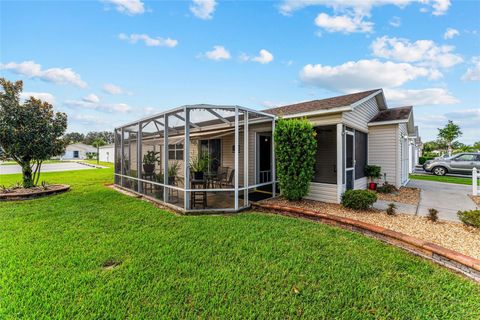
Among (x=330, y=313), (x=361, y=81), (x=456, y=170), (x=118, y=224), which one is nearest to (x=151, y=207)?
(x=118, y=224)

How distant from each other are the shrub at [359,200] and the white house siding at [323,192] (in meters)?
0.74

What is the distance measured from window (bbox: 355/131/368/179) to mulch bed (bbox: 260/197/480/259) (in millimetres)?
2982

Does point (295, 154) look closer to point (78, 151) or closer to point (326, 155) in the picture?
point (326, 155)

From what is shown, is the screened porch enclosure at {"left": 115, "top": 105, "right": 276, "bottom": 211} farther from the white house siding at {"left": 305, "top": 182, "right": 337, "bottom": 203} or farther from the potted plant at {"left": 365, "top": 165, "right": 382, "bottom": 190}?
the potted plant at {"left": 365, "top": 165, "right": 382, "bottom": 190}

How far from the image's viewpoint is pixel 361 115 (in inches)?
349

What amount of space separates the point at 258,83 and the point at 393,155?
948 centimetres

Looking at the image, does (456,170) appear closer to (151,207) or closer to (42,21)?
(151,207)

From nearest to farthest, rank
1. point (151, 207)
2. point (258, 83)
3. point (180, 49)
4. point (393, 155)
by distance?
point (151, 207) → point (393, 155) → point (180, 49) → point (258, 83)

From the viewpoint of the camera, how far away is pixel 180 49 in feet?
39.5

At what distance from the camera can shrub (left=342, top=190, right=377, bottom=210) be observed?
602 centimetres

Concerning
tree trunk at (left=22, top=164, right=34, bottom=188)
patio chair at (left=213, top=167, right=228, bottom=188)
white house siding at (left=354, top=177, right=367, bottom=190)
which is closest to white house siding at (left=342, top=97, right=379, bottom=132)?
white house siding at (left=354, top=177, right=367, bottom=190)

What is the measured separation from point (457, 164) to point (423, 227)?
52.6 feet

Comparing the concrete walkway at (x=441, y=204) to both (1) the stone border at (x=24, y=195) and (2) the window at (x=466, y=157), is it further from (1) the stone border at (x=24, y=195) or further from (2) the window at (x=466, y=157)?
(1) the stone border at (x=24, y=195)

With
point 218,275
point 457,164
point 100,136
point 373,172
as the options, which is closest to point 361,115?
point 373,172
